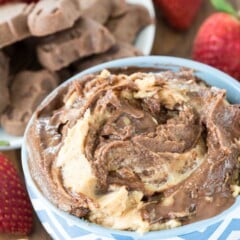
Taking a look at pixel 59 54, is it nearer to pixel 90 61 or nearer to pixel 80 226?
pixel 90 61

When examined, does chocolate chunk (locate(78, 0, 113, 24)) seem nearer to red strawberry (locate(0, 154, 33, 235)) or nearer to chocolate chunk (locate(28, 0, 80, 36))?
chocolate chunk (locate(28, 0, 80, 36))

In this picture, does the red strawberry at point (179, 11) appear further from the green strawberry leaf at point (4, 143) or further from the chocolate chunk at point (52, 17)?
the green strawberry leaf at point (4, 143)

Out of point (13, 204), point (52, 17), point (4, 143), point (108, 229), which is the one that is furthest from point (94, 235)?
point (52, 17)

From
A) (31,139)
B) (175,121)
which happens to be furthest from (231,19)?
(31,139)

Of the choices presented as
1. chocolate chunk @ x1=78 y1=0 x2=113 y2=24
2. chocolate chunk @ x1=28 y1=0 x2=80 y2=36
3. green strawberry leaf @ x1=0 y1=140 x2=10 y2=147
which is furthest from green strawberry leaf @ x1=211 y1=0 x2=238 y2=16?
green strawberry leaf @ x1=0 y1=140 x2=10 y2=147

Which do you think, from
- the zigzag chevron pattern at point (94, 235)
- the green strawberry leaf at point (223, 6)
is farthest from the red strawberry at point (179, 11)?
the zigzag chevron pattern at point (94, 235)

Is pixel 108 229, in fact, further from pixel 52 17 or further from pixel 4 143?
pixel 52 17

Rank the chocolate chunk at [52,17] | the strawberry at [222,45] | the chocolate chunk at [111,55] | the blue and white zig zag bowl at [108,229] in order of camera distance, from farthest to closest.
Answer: the strawberry at [222,45] → the chocolate chunk at [111,55] → the chocolate chunk at [52,17] → the blue and white zig zag bowl at [108,229]
